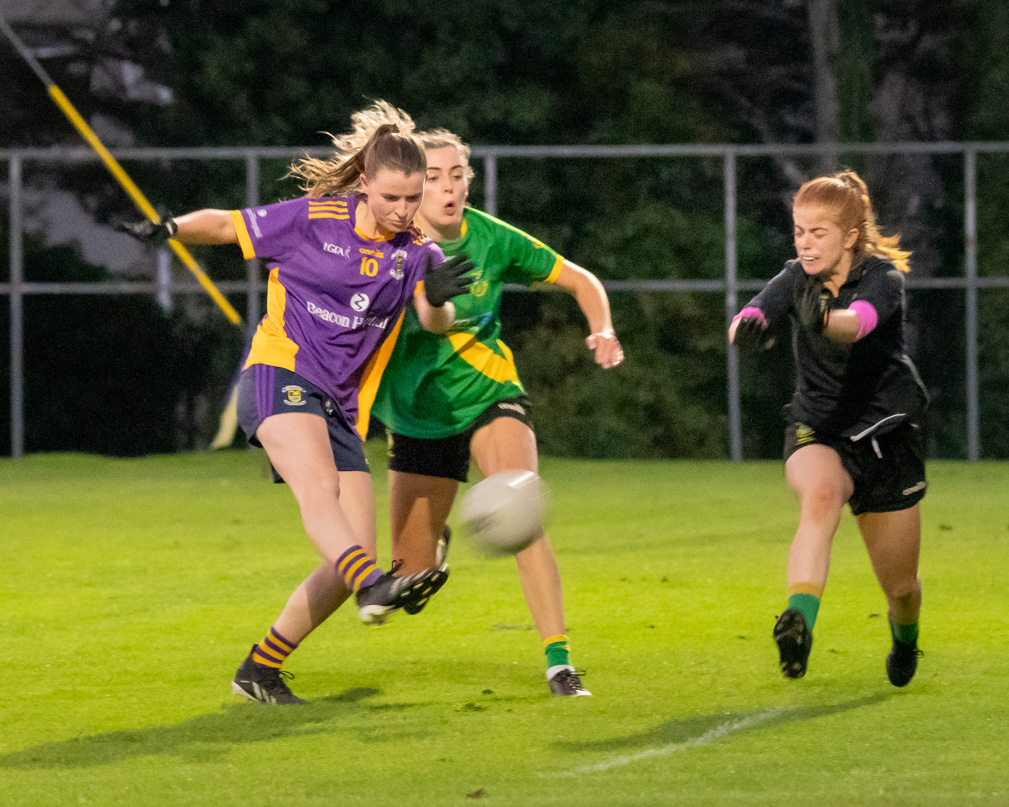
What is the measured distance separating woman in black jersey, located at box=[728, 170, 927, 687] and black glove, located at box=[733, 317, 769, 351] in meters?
0.09

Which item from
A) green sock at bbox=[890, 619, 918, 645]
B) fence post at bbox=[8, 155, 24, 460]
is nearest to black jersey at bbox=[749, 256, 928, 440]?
green sock at bbox=[890, 619, 918, 645]

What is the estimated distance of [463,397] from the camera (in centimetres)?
602

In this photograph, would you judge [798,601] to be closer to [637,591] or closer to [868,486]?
[868,486]

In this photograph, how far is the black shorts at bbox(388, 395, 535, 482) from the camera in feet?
19.8

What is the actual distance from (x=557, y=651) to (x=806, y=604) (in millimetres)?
1011

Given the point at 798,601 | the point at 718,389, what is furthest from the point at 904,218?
the point at 798,601

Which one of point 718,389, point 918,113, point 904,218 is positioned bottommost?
point 718,389

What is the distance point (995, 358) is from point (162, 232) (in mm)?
14716

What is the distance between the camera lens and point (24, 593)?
8547 mm

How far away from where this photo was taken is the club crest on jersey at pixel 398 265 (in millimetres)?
5523

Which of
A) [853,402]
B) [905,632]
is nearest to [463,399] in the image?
[853,402]

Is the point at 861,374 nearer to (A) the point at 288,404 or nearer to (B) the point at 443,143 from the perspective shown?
(B) the point at 443,143

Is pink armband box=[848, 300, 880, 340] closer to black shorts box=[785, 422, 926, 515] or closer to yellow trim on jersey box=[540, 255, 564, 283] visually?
black shorts box=[785, 422, 926, 515]

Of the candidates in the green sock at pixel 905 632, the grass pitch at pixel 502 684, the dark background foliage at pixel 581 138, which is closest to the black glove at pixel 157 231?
the grass pitch at pixel 502 684
